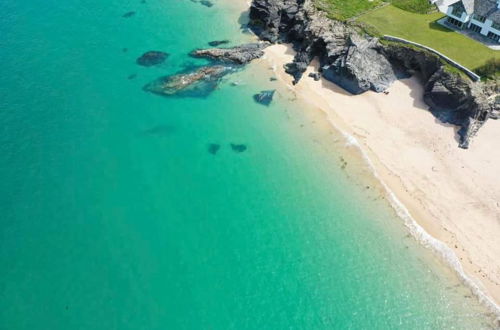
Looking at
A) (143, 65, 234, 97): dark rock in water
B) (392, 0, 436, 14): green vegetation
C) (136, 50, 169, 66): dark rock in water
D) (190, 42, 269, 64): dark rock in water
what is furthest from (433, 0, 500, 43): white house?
(136, 50, 169, 66): dark rock in water

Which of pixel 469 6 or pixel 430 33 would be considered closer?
pixel 469 6

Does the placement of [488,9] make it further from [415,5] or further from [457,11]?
[415,5]

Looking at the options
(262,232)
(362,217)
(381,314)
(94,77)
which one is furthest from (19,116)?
(381,314)

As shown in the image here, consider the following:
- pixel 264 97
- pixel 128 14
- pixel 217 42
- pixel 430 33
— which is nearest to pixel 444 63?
pixel 430 33

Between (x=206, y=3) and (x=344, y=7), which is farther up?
(x=344, y=7)

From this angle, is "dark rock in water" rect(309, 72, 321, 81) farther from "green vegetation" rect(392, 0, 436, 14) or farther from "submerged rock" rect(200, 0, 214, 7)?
"submerged rock" rect(200, 0, 214, 7)

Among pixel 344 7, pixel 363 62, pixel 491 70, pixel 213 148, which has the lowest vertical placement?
pixel 213 148

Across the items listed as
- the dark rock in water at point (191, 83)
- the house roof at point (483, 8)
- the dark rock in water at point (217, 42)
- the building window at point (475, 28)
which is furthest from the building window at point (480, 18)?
the dark rock in water at point (217, 42)
